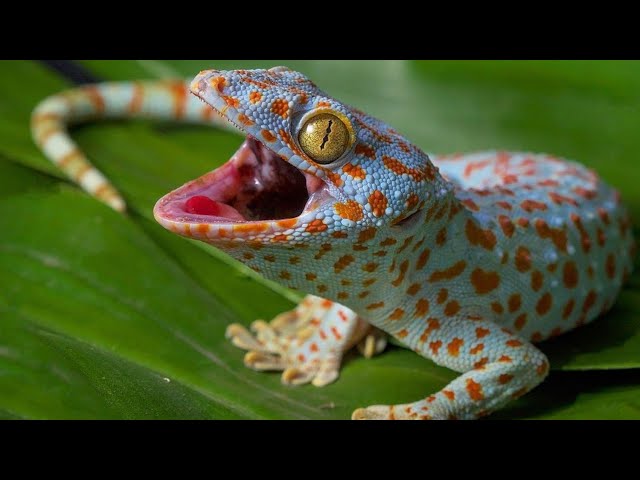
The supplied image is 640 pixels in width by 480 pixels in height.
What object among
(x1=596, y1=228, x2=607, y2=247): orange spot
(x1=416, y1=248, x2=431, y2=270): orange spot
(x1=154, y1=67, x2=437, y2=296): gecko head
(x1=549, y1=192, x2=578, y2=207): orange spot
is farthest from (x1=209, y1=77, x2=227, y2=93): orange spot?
(x1=596, y1=228, x2=607, y2=247): orange spot

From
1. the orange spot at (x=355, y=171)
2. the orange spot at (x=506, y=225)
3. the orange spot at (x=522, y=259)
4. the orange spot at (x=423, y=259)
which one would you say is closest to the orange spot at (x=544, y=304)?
the orange spot at (x=522, y=259)

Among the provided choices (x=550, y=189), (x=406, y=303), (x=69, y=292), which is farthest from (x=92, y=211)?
(x=550, y=189)

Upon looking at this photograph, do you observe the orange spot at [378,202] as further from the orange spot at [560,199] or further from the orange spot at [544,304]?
the orange spot at [560,199]

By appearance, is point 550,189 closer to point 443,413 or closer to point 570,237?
point 570,237

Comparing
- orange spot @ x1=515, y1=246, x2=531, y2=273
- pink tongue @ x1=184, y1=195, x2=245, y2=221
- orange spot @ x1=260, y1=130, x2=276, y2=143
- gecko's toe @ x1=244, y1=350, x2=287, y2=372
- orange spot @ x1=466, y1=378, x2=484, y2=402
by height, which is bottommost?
gecko's toe @ x1=244, y1=350, x2=287, y2=372

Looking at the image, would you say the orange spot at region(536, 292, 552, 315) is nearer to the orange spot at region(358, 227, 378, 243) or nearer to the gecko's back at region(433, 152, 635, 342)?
the gecko's back at region(433, 152, 635, 342)

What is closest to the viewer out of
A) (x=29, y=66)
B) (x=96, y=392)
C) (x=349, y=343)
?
(x=96, y=392)
